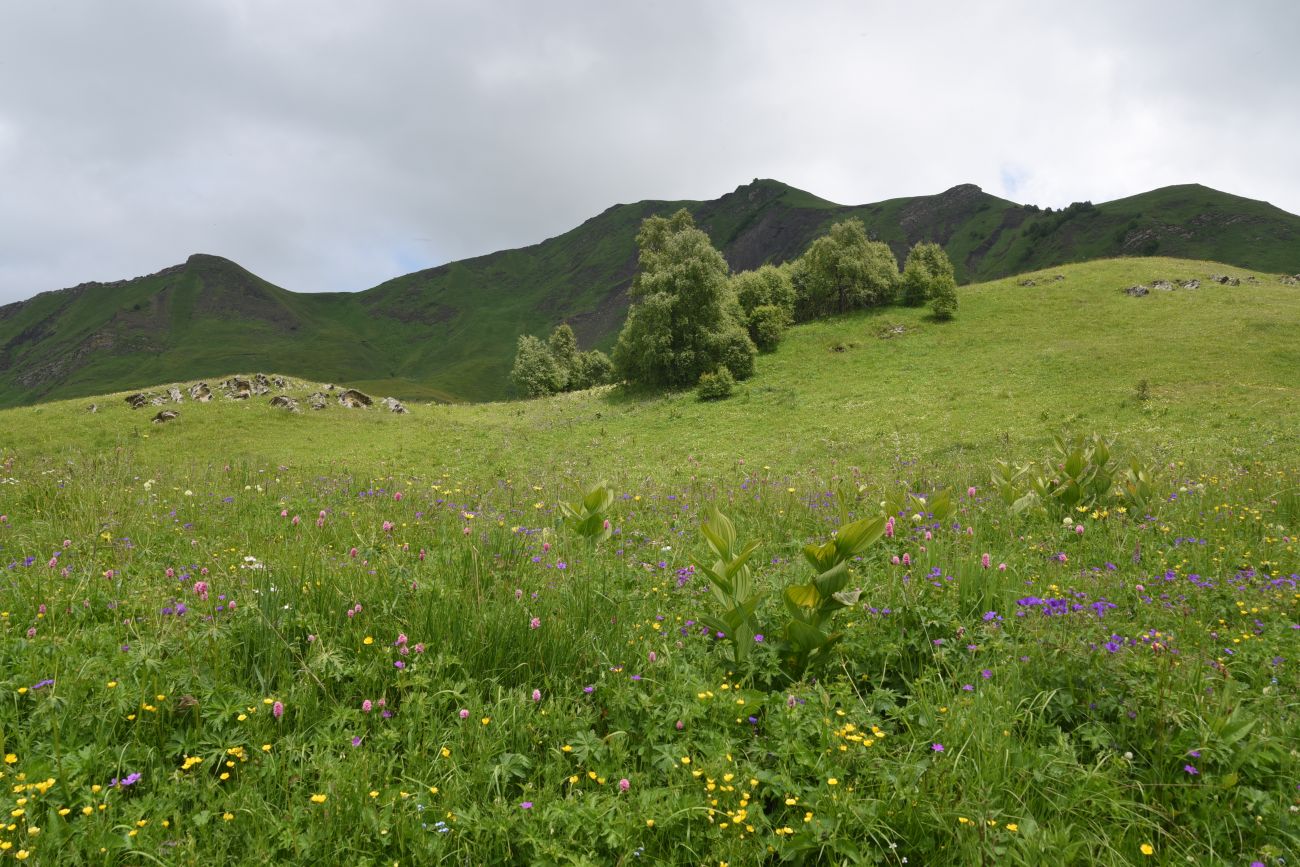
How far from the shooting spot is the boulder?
38.3 m

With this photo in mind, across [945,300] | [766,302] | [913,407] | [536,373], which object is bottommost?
[913,407]

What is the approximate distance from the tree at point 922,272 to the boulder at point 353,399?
45317 millimetres

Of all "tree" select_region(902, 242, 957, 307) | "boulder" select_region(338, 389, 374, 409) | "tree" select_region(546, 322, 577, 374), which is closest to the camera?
"boulder" select_region(338, 389, 374, 409)

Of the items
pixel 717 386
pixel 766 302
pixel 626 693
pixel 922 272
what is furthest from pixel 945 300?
pixel 626 693

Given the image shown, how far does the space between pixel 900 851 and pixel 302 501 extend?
333 inches

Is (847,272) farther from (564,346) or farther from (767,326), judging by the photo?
(564,346)

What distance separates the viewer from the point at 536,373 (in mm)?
73625

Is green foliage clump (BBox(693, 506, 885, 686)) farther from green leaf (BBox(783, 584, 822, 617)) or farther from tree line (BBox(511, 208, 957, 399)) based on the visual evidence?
tree line (BBox(511, 208, 957, 399))

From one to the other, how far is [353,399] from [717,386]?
24418 millimetres

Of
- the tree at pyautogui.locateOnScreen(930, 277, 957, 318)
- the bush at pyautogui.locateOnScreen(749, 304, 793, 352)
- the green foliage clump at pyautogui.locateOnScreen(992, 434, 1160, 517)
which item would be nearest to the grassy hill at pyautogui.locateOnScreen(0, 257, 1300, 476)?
the bush at pyautogui.locateOnScreen(749, 304, 793, 352)

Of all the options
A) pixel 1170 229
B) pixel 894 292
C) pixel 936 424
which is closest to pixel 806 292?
pixel 894 292

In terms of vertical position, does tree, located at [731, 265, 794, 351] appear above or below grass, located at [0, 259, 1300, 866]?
above

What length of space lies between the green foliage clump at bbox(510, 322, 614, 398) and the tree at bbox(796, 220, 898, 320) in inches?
1041

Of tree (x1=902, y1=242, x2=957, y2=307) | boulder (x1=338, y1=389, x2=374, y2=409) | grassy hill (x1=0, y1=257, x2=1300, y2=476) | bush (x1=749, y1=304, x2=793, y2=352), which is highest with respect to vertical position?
tree (x1=902, y1=242, x2=957, y2=307)
